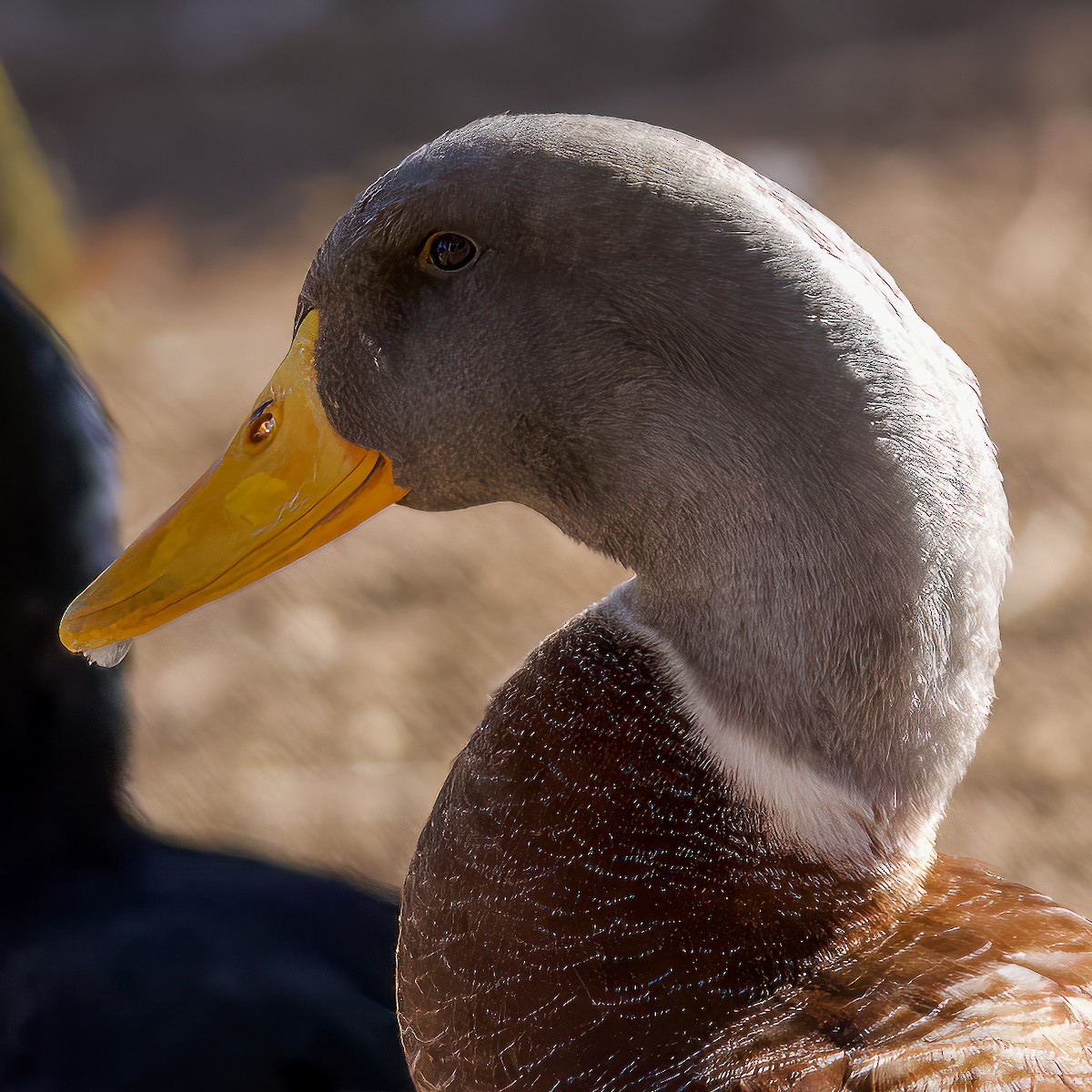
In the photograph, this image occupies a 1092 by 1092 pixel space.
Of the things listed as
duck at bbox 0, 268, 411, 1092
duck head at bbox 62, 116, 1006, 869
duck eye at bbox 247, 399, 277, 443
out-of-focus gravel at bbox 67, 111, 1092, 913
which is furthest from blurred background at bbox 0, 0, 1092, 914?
duck head at bbox 62, 116, 1006, 869

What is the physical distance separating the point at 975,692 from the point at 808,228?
322 millimetres

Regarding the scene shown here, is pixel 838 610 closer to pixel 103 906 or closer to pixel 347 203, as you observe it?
pixel 103 906

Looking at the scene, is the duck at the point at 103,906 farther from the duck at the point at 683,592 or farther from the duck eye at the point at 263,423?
the duck eye at the point at 263,423

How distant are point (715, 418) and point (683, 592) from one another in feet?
0.45

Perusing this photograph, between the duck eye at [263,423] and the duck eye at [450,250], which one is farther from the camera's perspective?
the duck eye at [263,423]

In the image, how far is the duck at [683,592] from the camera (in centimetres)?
80

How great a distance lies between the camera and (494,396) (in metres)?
0.90

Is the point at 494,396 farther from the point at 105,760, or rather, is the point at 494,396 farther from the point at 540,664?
the point at 105,760

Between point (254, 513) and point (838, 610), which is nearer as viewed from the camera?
point (838, 610)

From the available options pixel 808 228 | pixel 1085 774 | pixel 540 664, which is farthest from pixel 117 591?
pixel 1085 774

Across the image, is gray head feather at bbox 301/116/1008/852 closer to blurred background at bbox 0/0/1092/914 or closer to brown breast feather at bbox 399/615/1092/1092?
brown breast feather at bbox 399/615/1092/1092

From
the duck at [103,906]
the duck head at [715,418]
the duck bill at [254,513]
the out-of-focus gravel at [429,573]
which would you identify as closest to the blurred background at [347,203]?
the out-of-focus gravel at [429,573]

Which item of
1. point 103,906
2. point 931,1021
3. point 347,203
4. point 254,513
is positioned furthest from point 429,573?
point 931,1021

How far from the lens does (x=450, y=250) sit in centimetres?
86
